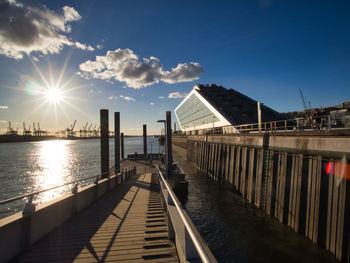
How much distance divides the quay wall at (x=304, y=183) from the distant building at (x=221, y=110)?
24.9 meters

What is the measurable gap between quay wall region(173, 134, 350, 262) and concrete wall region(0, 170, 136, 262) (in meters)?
10.9

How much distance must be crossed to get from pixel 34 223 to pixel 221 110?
4998 centimetres

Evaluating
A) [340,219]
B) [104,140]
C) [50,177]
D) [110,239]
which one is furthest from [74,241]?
[50,177]

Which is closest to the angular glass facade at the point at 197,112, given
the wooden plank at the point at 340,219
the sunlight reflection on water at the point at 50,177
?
the sunlight reflection on water at the point at 50,177

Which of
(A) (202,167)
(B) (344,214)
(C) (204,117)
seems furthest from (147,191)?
(C) (204,117)

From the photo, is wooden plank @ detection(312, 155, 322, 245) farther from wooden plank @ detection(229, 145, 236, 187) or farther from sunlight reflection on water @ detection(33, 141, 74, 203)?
sunlight reflection on water @ detection(33, 141, 74, 203)

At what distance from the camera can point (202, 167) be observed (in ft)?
107

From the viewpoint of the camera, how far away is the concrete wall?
15.1 feet

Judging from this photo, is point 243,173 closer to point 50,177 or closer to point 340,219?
point 340,219

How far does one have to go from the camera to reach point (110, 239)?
561cm

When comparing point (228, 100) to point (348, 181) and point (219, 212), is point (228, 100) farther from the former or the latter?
point (348, 181)

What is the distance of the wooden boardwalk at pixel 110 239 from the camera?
15.5ft

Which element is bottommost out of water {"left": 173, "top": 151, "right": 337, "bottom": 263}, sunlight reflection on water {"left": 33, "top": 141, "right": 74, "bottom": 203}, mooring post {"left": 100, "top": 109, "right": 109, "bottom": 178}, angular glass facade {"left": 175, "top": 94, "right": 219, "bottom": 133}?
sunlight reflection on water {"left": 33, "top": 141, "right": 74, "bottom": 203}

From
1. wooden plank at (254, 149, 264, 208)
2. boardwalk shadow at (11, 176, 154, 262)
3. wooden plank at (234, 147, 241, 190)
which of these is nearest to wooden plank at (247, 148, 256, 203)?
wooden plank at (254, 149, 264, 208)
